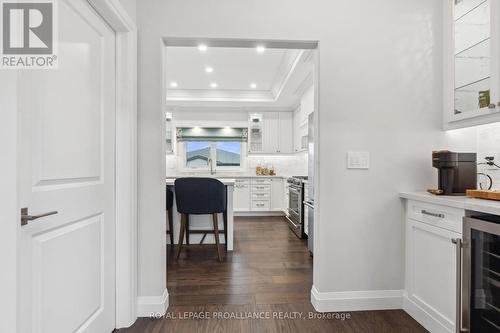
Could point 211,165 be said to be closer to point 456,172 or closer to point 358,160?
point 358,160

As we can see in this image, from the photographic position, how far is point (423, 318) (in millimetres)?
1842

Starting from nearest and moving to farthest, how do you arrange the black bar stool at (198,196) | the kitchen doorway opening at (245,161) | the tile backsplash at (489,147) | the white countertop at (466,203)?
the white countertop at (466,203) → the tile backsplash at (489,147) → the kitchen doorway opening at (245,161) → the black bar stool at (198,196)

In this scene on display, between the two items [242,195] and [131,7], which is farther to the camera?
[242,195]

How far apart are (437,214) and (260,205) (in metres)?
4.45

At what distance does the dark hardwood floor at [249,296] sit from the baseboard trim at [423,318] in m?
0.04

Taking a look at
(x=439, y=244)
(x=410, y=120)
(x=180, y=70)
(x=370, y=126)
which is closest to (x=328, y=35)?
(x=370, y=126)

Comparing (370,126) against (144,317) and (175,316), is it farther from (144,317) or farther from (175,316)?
(144,317)

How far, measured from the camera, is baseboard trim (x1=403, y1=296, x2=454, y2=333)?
168 centimetres

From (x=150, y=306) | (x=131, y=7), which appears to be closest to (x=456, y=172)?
(x=150, y=306)

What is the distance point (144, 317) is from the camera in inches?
77.0

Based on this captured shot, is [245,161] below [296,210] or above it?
above

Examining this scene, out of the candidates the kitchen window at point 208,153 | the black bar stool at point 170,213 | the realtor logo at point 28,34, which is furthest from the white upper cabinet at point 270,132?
the realtor logo at point 28,34

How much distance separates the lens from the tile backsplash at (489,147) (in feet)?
6.24

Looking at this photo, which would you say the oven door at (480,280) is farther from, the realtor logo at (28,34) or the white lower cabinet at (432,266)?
the realtor logo at (28,34)
